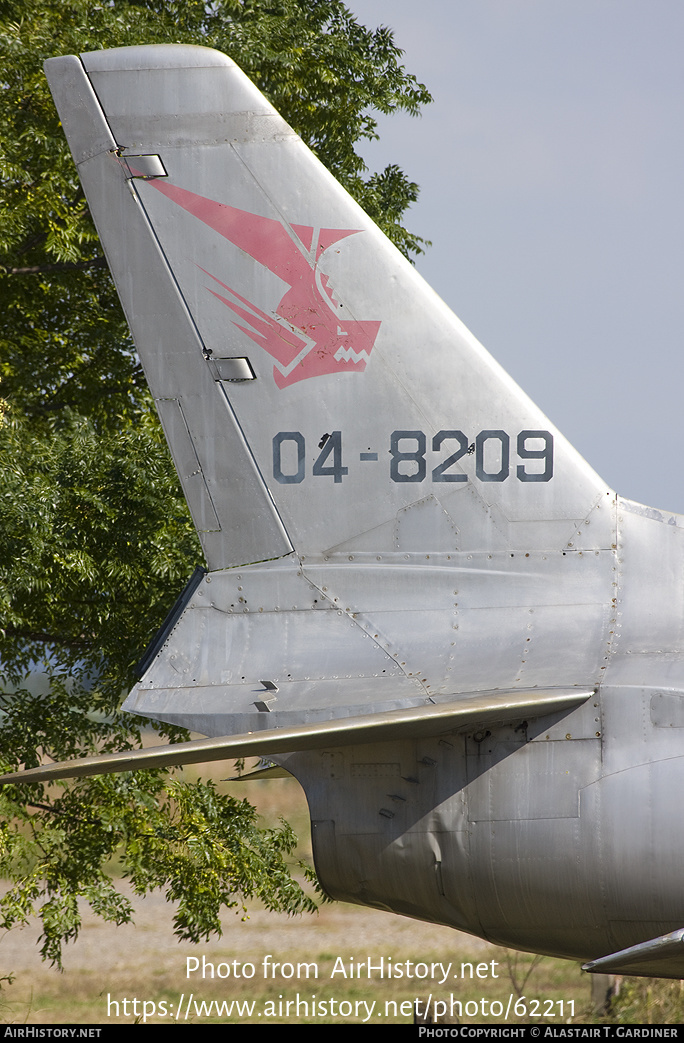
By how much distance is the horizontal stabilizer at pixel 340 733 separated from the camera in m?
3.31

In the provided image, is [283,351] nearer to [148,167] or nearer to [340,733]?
[148,167]

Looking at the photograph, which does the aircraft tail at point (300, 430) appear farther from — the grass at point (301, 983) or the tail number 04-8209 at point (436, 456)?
the grass at point (301, 983)

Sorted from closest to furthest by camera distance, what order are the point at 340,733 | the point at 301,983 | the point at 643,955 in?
the point at 643,955 < the point at 340,733 < the point at 301,983

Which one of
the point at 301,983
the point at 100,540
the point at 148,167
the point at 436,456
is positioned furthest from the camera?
the point at 301,983

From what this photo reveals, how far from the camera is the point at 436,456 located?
448 centimetres

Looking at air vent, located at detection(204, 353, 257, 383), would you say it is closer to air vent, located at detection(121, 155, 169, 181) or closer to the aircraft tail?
the aircraft tail

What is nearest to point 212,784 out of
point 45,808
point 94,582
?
point 45,808

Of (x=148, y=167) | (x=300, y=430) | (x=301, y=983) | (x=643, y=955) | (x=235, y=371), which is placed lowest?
(x=301, y=983)

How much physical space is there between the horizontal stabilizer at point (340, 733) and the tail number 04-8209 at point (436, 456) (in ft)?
3.57

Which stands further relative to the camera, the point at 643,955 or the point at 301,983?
the point at 301,983

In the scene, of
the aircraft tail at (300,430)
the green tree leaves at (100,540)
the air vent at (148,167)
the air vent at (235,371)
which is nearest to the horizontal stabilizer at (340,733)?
the aircraft tail at (300,430)

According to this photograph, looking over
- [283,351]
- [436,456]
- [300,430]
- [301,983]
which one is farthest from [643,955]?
[301,983]

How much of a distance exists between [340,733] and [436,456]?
1560 millimetres
